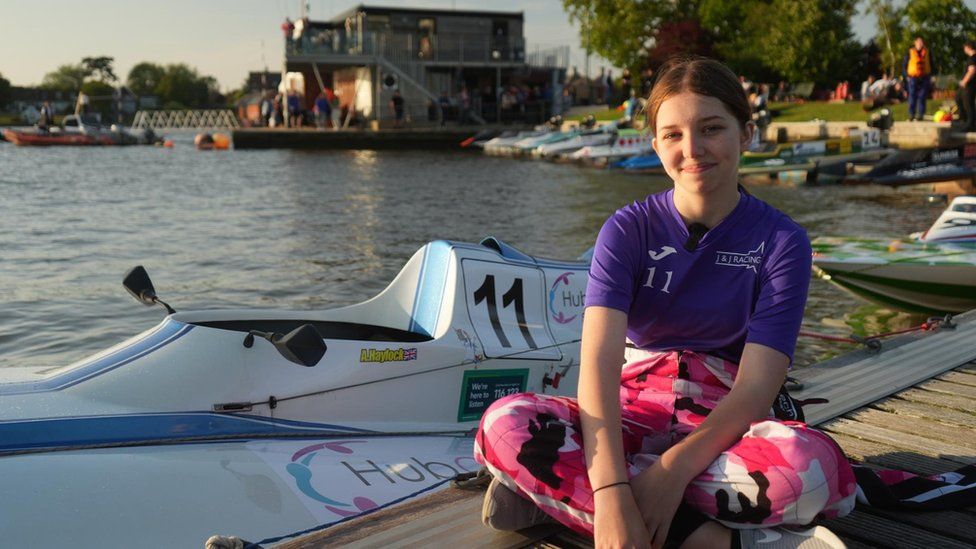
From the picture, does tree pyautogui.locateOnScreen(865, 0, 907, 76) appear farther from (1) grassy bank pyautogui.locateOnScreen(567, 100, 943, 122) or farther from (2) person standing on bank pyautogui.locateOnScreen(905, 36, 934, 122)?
(2) person standing on bank pyautogui.locateOnScreen(905, 36, 934, 122)

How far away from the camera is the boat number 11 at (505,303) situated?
196 inches

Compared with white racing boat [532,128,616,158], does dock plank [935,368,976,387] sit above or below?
below

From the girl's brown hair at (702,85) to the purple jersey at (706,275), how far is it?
27cm

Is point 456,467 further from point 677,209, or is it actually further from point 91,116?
point 91,116

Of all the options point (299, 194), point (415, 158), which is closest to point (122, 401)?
point (299, 194)

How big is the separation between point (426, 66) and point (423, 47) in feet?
4.25

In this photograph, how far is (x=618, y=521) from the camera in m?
2.12

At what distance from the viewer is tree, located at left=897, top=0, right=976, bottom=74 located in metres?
31.0

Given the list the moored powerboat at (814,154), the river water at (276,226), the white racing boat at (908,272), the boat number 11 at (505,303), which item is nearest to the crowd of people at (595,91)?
the river water at (276,226)

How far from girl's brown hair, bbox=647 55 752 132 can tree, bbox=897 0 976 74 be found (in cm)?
3194

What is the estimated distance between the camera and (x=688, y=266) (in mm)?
2467

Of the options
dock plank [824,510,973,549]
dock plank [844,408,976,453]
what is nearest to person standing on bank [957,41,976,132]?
dock plank [844,408,976,453]

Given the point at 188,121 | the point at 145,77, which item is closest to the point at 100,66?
the point at 145,77

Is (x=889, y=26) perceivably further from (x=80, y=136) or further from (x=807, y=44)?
(x=80, y=136)
